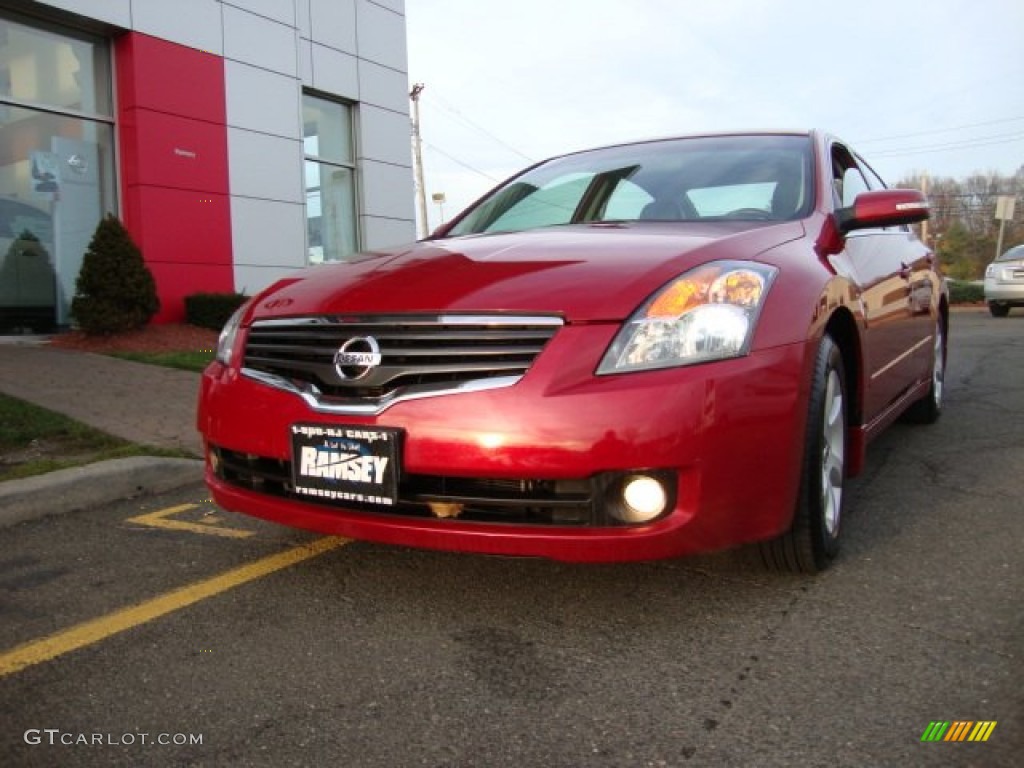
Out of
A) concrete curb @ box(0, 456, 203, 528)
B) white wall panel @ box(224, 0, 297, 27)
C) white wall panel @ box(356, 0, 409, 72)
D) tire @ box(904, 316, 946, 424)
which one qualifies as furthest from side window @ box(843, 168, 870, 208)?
white wall panel @ box(356, 0, 409, 72)

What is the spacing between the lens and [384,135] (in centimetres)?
1384

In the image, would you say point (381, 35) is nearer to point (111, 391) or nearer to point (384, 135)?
point (384, 135)

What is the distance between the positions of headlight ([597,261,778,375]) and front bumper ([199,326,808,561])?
41 millimetres

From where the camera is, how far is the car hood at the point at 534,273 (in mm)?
2324

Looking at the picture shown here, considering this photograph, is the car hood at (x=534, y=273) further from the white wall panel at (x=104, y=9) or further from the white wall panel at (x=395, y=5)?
the white wall panel at (x=395, y=5)

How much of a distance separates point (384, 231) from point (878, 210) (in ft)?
37.7

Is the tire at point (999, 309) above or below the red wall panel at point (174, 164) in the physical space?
below

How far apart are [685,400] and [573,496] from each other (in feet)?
1.24

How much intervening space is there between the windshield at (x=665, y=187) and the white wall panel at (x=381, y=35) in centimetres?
1048

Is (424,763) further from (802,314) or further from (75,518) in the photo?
(75,518)

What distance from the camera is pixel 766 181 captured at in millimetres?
3338

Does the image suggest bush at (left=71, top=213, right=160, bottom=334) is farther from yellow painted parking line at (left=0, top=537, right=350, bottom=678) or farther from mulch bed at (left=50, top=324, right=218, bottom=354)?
yellow painted parking line at (left=0, top=537, right=350, bottom=678)

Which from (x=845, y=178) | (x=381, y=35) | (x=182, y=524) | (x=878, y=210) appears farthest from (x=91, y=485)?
(x=381, y=35)

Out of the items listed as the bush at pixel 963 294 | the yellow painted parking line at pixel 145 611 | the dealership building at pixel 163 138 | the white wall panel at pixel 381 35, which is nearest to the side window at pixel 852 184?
the yellow painted parking line at pixel 145 611
